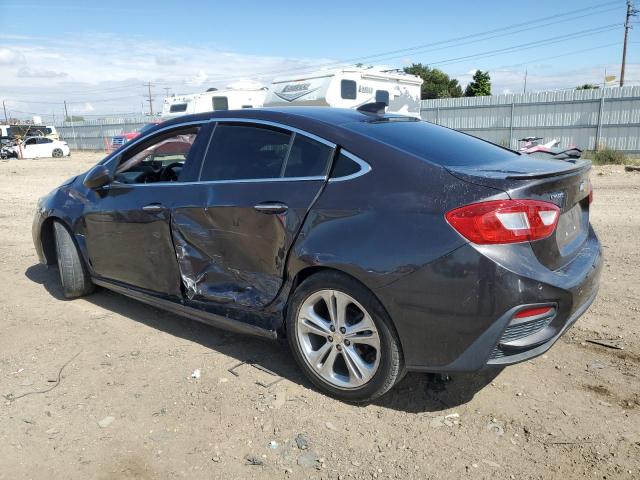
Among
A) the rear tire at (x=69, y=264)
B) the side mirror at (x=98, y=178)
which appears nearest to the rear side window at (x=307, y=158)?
the side mirror at (x=98, y=178)

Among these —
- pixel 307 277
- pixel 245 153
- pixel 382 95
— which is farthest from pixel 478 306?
pixel 382 95

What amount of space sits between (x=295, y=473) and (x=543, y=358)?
1.92 meters

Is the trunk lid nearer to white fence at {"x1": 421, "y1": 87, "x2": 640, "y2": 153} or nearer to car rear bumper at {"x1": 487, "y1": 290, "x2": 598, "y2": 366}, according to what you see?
car rear bumper at {"x1": 487, "y1": 290, "x2": 598, "y2": 366}

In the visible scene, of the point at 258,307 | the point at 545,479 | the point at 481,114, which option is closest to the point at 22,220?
the point at 258,307

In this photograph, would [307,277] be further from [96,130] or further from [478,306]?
[96,130]

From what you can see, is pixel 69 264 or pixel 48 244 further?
pixel 48 244

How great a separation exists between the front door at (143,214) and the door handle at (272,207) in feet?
2.51

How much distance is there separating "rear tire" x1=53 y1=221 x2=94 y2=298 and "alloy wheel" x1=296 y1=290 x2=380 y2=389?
2.61 m

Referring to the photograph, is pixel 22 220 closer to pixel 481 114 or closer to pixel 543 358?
pixel 543 358

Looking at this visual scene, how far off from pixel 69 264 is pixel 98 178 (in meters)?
0.97

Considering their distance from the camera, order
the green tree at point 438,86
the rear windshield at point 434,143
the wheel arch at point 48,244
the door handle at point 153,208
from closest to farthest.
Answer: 1. the rear windshield at point 434,143
2. the door handle at point 153,208
3. the wheel arch at point 48,244
4. the green tree at point 438,86

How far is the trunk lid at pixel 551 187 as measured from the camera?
8.61ft

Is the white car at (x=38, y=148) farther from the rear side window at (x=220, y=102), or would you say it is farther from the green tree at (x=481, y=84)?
the green tree at (x=481, y=84)

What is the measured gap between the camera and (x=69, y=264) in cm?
480
